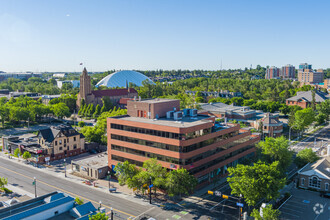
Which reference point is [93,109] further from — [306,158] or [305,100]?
[305,100]

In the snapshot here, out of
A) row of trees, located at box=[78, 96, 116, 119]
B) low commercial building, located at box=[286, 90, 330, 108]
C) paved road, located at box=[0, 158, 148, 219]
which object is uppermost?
low commercial building, located at box=[286, 90, 330, 108]

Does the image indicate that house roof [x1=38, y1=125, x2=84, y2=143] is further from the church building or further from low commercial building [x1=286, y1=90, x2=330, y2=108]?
low commercial building [x1=286, y1=90, x2=330, y2=108]

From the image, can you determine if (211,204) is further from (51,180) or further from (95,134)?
(95,134)

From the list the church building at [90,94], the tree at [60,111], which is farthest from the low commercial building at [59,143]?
A: the church building at [90,94]

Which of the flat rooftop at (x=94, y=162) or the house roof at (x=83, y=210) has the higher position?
the house roof at (x=83, y=210)

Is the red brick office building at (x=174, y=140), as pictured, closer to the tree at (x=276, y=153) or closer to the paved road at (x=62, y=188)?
the tree at (x=276, y=153)

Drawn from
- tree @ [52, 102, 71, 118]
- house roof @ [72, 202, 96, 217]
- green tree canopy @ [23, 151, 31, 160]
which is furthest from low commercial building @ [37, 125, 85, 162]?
tree @ [52, 102, 71, 118]
